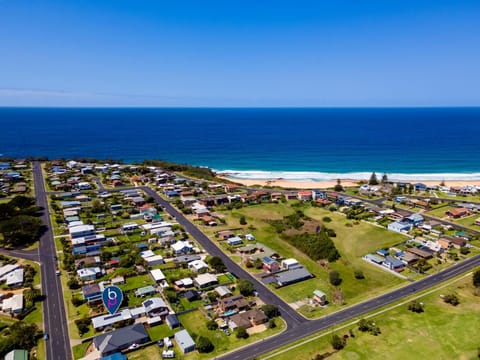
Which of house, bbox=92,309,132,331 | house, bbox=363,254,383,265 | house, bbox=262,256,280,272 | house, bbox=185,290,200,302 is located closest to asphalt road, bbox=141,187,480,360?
house, bbox=262,256,280,272

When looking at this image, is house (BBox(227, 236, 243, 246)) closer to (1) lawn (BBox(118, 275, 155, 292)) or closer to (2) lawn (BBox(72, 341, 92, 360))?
(1) lawn (BBox(118, 275, 155, 292))

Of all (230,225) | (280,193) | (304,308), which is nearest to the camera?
(304,308)

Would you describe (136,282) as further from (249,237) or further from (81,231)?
(249,237)

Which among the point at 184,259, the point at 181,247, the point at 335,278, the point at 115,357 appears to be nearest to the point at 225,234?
the point at 181,247

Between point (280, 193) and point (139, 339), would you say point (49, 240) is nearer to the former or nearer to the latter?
point (139, 339)

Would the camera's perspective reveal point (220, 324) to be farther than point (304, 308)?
No

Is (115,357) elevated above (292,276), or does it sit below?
below

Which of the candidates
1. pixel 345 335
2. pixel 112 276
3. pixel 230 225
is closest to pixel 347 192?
pixel 230 225
